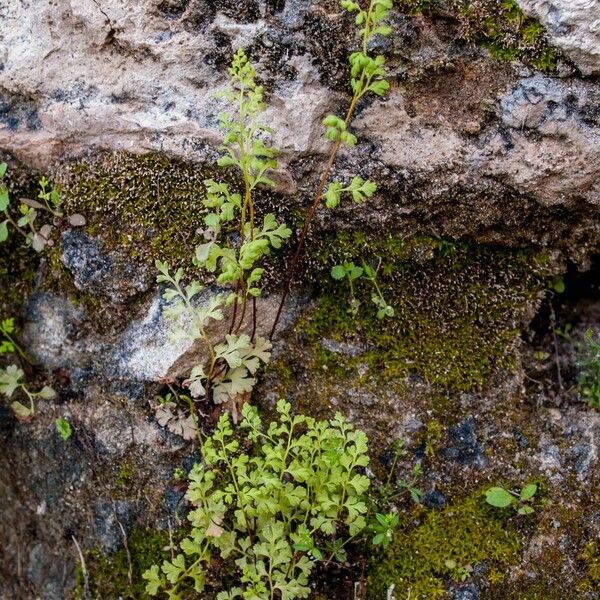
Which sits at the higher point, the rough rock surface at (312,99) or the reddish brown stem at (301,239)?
the rough rock surface at (312,99)

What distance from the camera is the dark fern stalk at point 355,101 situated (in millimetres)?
Answer: 2533

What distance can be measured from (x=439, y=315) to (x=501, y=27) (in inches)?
51.0

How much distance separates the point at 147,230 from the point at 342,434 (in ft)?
4.19

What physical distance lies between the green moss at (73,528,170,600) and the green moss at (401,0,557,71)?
258 centimetres

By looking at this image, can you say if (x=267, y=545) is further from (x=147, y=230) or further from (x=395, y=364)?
(x=147, y=230)

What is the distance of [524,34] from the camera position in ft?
9.41

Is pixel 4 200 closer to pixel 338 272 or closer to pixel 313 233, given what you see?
pixel 313 233

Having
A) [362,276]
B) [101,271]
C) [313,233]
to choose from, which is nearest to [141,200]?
[101,271]

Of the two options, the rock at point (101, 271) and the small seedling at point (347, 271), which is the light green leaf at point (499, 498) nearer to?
the small seedling at point (347, 271)

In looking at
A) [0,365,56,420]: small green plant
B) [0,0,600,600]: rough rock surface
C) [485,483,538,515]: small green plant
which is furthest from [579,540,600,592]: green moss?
[0,365,56,420]: small green plant

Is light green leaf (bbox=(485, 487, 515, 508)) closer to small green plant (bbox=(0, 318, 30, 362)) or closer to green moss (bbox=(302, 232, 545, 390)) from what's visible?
green moss (bbox=(302, 232, 545, 390))

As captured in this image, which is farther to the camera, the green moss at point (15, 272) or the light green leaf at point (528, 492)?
the green moss at point (15, 272)

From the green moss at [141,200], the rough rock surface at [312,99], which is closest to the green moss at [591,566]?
the rough rock surface at [312,99]

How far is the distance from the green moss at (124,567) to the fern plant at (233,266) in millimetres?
709
